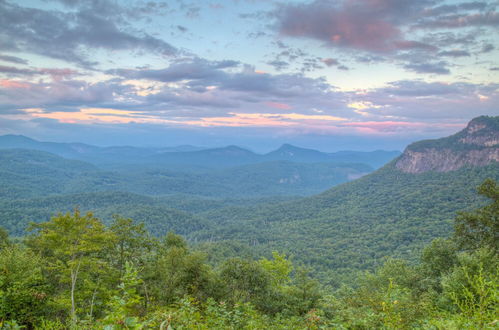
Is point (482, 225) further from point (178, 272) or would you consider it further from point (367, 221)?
point (367, 221)

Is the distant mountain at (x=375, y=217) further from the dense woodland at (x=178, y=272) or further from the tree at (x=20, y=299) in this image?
the tree at (x=20, y=299)

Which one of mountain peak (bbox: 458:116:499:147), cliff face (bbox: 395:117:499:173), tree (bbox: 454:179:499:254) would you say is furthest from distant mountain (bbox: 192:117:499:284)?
tree (bbox: 454:179:499:254)

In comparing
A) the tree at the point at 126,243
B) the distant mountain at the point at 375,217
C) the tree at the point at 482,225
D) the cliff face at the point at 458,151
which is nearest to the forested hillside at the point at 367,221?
the distant mountain at the point at 375,217

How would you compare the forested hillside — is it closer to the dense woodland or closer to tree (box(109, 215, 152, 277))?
the dense woodland

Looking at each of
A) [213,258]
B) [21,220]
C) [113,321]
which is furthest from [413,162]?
[21,220]

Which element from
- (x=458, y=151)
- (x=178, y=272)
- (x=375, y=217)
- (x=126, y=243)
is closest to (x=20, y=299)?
(x=178, y=272)

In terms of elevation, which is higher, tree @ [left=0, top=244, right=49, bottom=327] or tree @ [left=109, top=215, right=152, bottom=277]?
tree @ [left=0, top=244, right=49, bottom=327]
